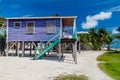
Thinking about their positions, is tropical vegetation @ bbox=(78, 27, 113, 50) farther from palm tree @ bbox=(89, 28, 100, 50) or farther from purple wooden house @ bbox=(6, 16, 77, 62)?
purple wooden house @ bbox=(6, 16, 77, 62)

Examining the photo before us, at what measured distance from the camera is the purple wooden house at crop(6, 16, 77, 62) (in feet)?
97.2

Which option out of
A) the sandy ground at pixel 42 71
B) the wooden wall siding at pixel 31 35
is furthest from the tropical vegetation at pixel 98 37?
the sandy ground at pixel 42 71

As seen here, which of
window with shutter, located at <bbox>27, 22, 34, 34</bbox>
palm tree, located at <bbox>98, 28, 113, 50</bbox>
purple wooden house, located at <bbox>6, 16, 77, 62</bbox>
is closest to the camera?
purple wooden house, located at <bbox>6, 16, 77, 62</bbox>

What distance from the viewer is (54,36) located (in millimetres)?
29516

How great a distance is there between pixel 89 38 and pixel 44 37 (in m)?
45.1

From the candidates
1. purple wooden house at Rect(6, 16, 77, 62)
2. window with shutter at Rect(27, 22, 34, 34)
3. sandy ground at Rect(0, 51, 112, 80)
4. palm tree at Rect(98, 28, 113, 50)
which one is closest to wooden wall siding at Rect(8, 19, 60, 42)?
purple wooden house at Rect(6, 16, 77, 62)

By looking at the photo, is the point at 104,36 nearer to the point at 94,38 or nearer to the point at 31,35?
the point at 94,38

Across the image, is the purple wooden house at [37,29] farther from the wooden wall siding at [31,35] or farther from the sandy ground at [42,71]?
the sandy ground at [42,71]

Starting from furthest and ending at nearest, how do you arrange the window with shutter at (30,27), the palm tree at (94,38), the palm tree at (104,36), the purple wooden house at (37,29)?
the palm tree at (104,36), the palm tree at (94,38), the window with shutter at (30,27), the purple wooden house at (37,29)

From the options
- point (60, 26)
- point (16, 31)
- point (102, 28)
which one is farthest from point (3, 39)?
→ point (102, 28)

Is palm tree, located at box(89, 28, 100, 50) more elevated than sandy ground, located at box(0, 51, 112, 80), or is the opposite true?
palm tree, located at box(89, 28, 100, 50)

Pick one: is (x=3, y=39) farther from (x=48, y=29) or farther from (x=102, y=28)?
(x=102, y=28)

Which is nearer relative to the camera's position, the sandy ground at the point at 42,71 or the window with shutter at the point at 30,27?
the sandy ground at the point at 42,71

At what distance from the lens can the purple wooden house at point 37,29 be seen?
1166 inches
